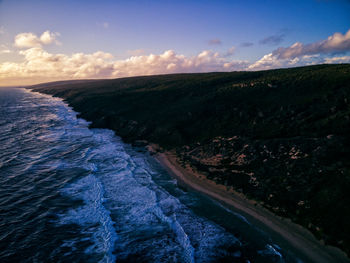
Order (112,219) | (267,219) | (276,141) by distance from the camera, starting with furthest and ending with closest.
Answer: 1. (276,141)
2. (112,219)
3. (267,219)

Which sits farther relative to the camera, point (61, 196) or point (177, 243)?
point (61, 196)

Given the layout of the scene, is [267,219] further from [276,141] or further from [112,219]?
[112,219]

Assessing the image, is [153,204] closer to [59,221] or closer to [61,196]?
[59,221]

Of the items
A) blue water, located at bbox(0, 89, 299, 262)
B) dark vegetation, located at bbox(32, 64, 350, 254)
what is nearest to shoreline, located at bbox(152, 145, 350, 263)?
dark vegetation, located at bbox(32, 64, 350, 254)

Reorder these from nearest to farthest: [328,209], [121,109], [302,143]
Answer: [328,209] < [302,143] < [121,109]

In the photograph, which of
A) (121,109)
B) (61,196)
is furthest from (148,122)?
(61,196)

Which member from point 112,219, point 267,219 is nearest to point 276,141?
point 267,219

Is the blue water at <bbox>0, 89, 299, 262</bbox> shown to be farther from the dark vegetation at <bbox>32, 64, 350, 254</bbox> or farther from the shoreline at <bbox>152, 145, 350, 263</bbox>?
the dark vegetation at <bbox>32, 64, 350, 254</bbox>
